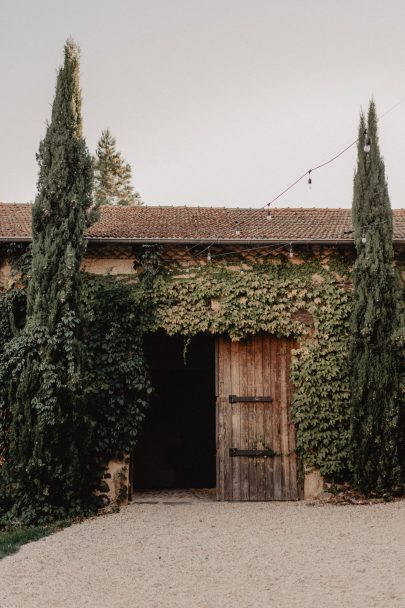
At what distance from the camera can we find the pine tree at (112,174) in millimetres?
37406

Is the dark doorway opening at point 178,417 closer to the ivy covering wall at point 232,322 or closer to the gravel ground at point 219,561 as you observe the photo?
the ivy covering wall at point 232,322

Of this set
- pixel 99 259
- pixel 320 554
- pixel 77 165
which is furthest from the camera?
pixel 99 259

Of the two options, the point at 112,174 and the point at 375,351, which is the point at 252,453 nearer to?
the point at 375,351

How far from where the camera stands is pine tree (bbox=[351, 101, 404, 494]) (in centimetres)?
811

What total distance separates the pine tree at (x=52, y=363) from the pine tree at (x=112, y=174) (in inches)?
1133

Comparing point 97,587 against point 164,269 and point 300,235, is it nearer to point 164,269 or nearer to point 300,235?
point 164,269

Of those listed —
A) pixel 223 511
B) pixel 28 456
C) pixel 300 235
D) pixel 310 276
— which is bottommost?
pixel 223 511

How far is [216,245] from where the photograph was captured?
9258mm

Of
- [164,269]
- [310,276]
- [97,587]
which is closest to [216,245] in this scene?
[164,269]

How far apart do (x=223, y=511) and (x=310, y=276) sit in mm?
3806

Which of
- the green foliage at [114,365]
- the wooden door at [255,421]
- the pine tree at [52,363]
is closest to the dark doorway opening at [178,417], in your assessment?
the wooden door at [255,421]

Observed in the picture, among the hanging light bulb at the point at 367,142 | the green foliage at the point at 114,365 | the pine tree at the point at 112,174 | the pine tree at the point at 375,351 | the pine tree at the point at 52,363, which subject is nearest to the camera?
the pine tree at the point at 52,363

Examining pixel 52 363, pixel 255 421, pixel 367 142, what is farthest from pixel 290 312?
pixel 52 363

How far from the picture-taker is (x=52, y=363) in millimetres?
7805
